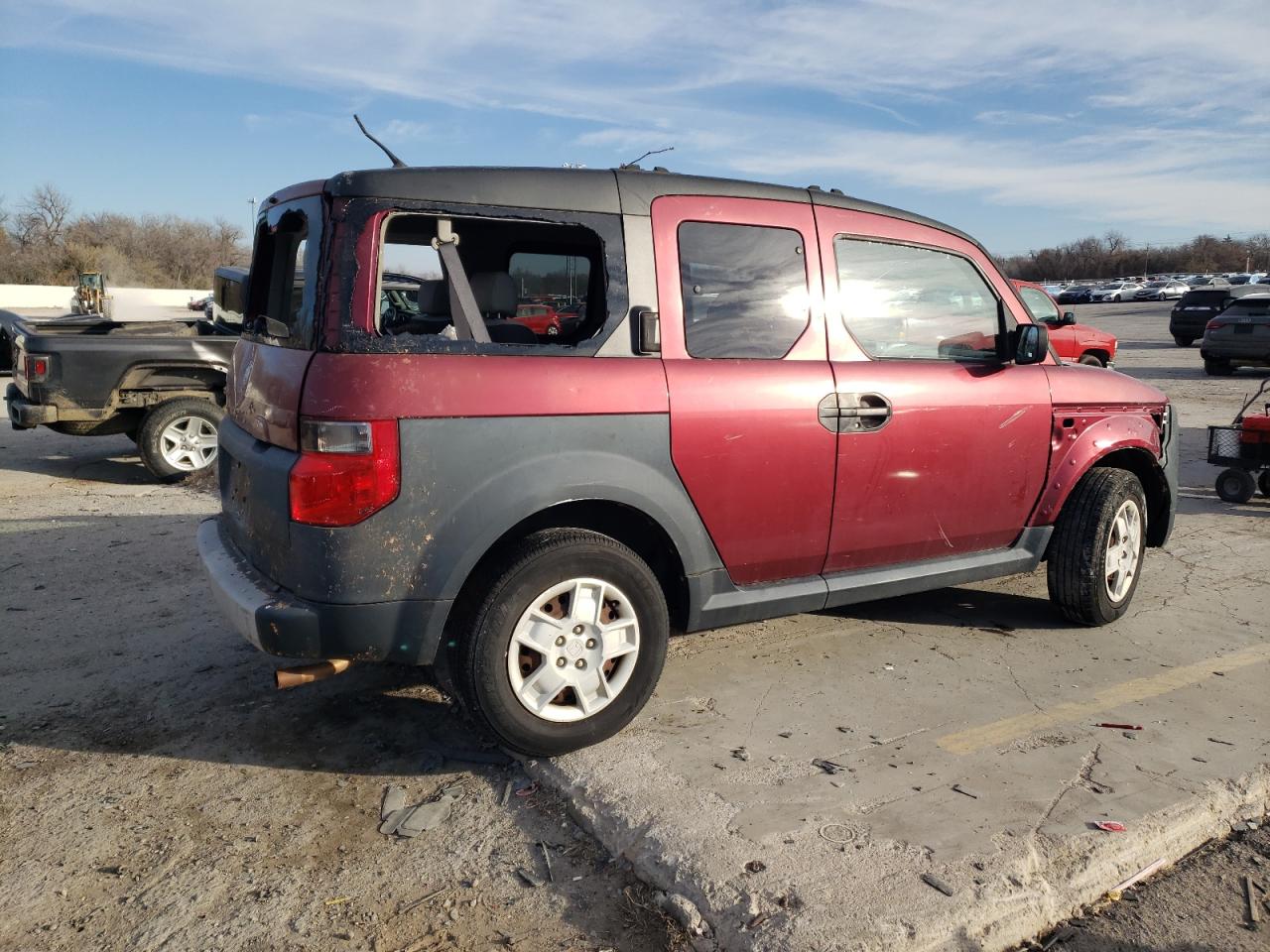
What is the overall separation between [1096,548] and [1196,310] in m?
24.6

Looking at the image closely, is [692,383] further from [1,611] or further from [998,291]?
[1,611]

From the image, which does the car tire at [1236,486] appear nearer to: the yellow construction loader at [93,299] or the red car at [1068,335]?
the red car at [1068,335]

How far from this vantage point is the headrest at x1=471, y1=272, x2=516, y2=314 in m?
3.73

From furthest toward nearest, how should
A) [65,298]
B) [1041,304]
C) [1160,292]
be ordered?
[1160,292] < [65,298] < [1041,304]

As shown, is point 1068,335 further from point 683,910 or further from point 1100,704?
point 683,910

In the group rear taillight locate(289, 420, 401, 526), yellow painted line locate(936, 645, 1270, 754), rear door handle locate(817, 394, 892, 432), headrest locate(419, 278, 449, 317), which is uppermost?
headrest locate(419, 278, 449, 317)

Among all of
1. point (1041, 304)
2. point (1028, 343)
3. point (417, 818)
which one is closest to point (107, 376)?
point (417, 818)

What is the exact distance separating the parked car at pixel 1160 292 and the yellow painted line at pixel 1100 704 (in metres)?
63.2

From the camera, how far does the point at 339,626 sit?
3.08m

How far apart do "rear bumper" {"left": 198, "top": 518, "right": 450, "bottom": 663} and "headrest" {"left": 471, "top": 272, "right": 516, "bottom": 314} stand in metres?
1.16

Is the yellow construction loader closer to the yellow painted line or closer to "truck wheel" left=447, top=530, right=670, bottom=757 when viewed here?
"truck wheel" left=447, top=530, right=670, bottom=757

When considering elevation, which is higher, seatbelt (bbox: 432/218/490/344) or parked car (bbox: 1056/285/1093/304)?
parked car (bbox: 1056/285/1093/304)

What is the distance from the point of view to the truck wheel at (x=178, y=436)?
841 cm

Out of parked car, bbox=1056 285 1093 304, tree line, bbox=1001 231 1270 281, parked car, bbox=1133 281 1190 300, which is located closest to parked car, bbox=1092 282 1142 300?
parked car, bbox=1133 281 1190 300
